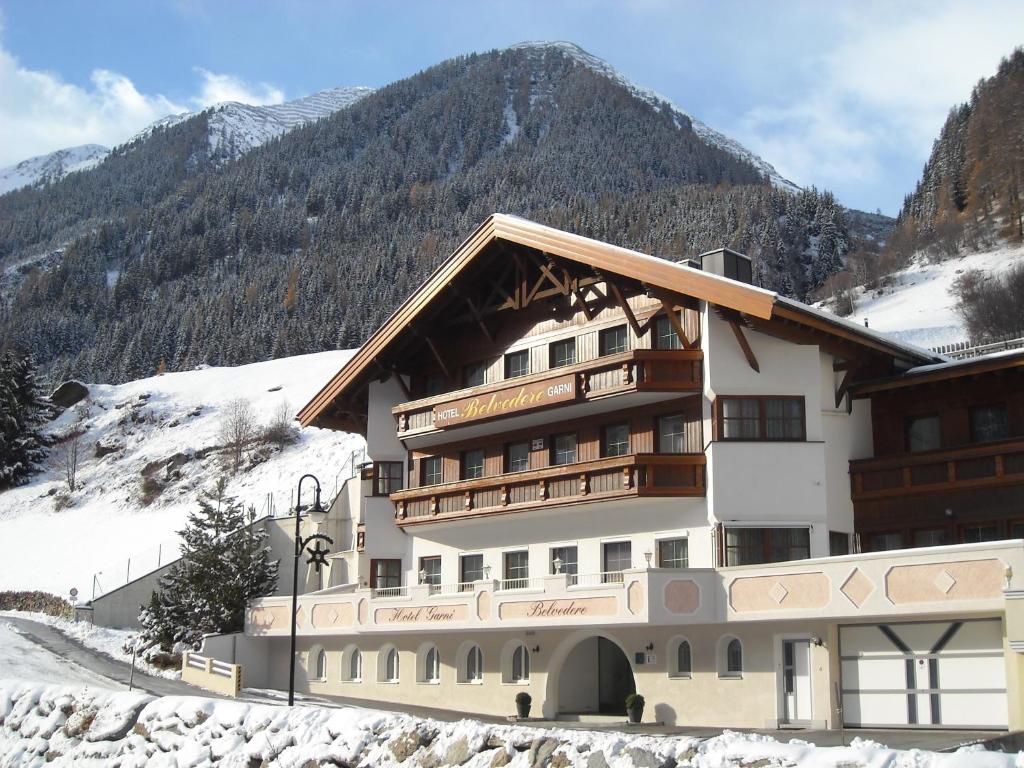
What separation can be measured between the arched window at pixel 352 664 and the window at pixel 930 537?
61.2ft

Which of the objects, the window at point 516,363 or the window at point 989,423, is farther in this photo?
A: the window at point 516,363

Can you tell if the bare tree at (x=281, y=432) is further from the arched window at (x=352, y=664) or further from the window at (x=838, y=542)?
the window at (x=838, y=542)

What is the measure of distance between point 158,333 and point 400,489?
482 feet

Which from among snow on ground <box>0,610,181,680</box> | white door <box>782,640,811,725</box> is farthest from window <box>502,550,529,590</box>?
snow on ground <box>0,610,181,680</box>

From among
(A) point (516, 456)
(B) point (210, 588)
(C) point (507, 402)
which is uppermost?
(C) point (507, 402)

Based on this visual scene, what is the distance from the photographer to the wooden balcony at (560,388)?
3197 cm

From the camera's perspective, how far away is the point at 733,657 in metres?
29.6

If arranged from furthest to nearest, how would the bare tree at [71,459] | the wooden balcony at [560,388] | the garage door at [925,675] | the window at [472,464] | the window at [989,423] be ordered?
the bare tree at [71,459] → the window at [472,464] → the wooden balcony at [560,388] → the window at [989,423] → the garage door at [925,675]

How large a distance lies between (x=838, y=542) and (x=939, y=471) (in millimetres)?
3295

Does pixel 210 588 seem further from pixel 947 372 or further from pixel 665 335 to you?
pixel 947 372

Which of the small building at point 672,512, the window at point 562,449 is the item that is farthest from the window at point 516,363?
the window at point 562,449

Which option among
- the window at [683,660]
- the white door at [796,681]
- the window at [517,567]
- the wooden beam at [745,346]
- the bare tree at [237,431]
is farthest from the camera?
the bare tree at [237,431]

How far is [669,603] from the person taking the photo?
29312mm

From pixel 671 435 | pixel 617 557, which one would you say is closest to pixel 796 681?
pixel 617 557
